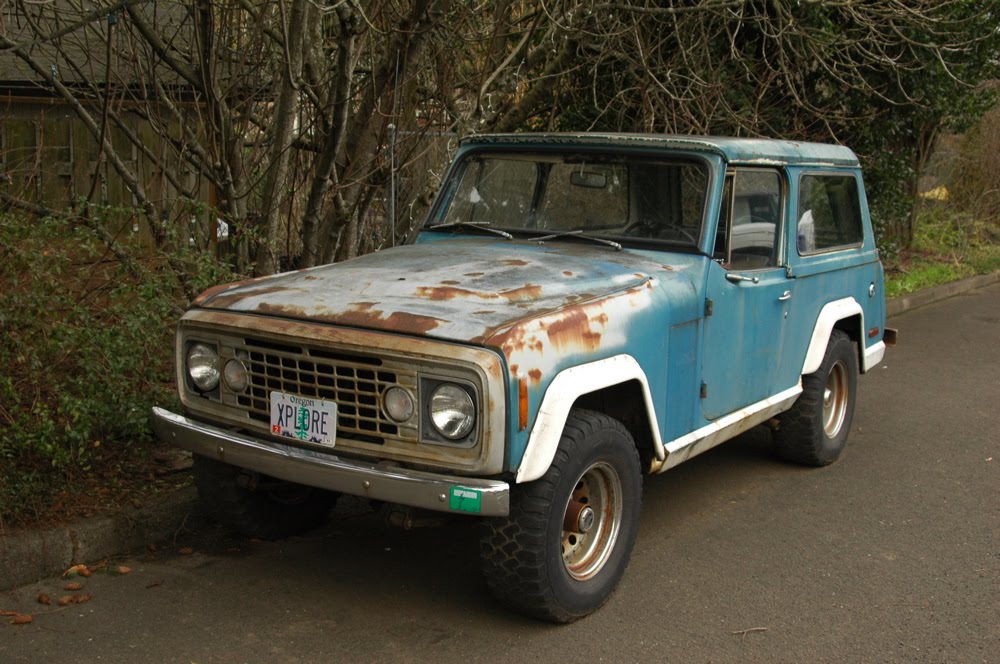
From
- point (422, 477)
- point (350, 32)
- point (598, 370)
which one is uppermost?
point (350, 32)

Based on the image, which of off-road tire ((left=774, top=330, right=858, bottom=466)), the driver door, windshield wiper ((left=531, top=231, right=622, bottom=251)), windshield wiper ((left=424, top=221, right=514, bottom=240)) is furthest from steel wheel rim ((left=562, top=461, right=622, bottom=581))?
off-road tire ((left=774, top=330, right=858, bottom=466))

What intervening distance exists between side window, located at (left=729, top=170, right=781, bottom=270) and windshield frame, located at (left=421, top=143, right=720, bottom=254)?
208 millimetres

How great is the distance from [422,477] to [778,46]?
27.3 ft

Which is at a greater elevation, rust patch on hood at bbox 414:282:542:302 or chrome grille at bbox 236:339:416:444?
rust patch on hood at bbox 414:282:542:302

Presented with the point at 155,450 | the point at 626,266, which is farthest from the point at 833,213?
the point at 155,450

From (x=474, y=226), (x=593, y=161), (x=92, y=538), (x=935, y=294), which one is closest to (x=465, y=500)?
(x=92, y=538)

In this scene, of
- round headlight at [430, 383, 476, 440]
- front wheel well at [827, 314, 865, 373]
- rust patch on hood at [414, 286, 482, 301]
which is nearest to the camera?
round headlight at [430, 383, 476, 440]

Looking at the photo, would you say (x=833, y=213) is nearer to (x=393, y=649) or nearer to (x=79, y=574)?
(x=393, y=649)

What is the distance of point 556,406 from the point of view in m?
3.78

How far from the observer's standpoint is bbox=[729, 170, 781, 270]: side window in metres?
5.16

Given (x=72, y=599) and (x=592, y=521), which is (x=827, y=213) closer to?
(x=592, y=521)

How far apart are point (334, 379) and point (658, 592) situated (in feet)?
5.40

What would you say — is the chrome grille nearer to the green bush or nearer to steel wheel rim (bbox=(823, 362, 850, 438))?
the green bush

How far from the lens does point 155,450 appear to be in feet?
17.7
